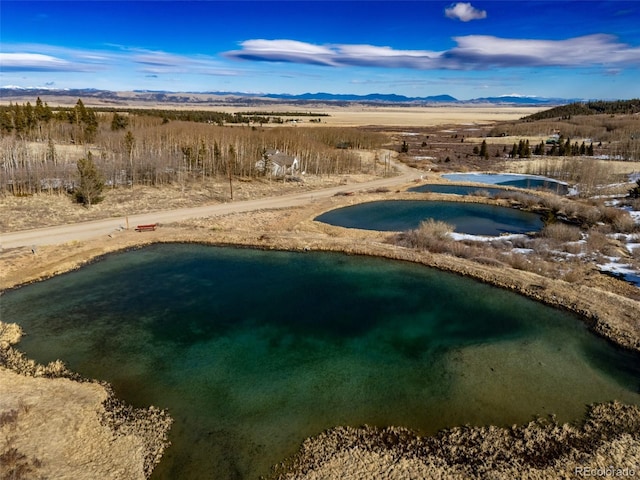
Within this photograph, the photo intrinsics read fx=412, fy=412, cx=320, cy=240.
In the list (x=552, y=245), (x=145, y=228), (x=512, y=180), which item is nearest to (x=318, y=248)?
(x=145, y=228)

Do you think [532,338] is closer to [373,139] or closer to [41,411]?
[41,411]

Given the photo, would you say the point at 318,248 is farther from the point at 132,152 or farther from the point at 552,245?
the point at 132,152

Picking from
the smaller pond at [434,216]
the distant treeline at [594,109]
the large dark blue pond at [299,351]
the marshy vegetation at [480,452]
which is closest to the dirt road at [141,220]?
the large dark blue pond at [299,351]

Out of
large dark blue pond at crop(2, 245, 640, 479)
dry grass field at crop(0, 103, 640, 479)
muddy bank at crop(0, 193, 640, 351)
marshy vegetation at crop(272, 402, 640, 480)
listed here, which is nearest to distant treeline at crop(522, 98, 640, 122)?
dry grass field at crop(0, 103, 640, 479)

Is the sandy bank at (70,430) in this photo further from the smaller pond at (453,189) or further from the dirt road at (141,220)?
the smaller pond at (453,189)

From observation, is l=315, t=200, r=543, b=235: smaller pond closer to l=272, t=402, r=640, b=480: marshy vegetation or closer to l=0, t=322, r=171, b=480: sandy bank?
l=272, t=402, r=640, b=480: marshy vegetation
